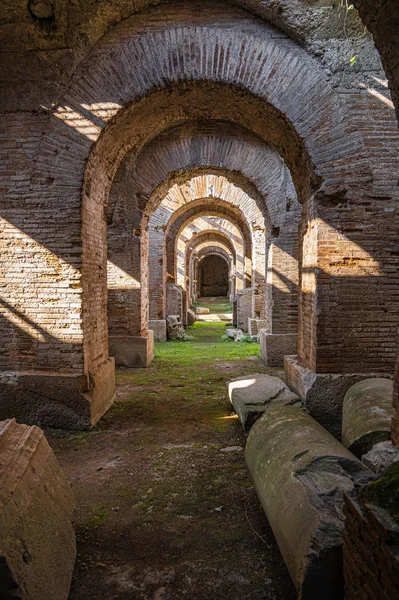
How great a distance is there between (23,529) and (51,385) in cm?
308

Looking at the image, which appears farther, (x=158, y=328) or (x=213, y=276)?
(x=213, y=276)

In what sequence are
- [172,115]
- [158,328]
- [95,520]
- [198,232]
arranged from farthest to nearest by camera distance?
[198,232]
[158,328]
[172,115]
[95,520]

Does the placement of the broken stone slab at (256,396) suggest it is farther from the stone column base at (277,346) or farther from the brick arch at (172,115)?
the stone column base at (277,346)

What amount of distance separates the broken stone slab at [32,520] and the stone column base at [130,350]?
595cm

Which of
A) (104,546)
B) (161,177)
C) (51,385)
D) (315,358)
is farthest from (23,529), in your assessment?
(161,177)

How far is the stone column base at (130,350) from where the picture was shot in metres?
8.98

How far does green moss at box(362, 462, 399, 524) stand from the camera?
6.22ft

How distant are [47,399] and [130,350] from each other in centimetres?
394

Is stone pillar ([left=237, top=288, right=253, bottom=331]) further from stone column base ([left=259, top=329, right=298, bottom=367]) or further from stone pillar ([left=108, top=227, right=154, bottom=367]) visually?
stone pillar ([left=108, top=227, right=154, bottom=367])

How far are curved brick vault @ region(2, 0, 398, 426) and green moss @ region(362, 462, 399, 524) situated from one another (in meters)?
3.02

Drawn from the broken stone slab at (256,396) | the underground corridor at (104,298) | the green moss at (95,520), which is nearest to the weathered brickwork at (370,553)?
the underground corridor at (104,298)

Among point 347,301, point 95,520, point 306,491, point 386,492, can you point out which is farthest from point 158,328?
point 386,492

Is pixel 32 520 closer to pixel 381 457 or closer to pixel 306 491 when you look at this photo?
pixel 306 491

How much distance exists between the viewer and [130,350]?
9.02 m
